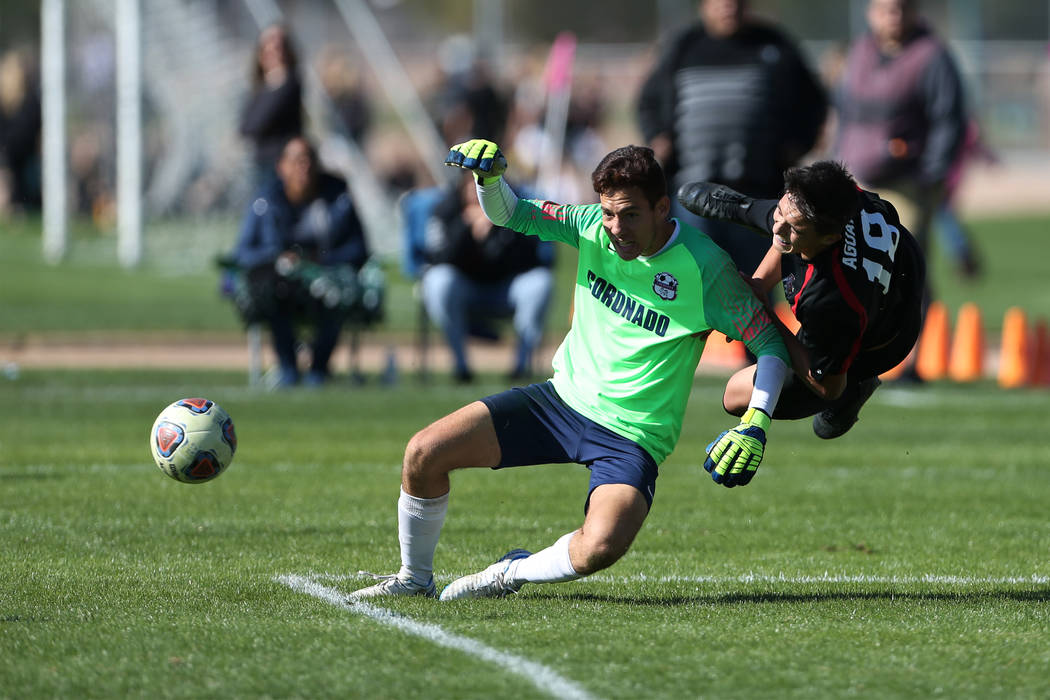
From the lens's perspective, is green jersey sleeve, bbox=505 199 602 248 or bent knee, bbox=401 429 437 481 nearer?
bent knee, bbox=401 429 437 481

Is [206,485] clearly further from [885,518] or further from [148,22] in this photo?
[148,22]

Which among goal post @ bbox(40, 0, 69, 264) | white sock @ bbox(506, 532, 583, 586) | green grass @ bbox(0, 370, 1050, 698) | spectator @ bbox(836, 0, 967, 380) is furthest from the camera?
goal post @ bbox(40, 0, 69, 264)

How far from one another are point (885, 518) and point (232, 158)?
19.6 meters

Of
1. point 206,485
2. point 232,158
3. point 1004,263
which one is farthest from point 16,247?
point 206,485

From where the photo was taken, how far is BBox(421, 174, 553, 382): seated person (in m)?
12.9

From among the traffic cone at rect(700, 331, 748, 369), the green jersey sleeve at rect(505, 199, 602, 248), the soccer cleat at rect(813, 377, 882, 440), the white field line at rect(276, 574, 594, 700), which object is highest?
the green jersey sleeve at rect(505, 199, 602, 248)

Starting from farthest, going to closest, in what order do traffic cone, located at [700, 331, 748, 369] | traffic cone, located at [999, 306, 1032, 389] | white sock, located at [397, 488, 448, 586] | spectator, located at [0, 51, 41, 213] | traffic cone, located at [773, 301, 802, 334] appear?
1. spectator, located at [0, 51, 41, 213]
2. traffic cone, located at [700, 331, 748, 369]
3. traffic cone, located at [999, 306, 1032, 389]
4. traffic cone, located at [773, 301, 802, 334]
5. white sock, located at [397, 488, 448, 586]

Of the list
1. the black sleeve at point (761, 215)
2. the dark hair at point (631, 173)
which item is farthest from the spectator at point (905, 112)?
the dark hair at point (631, 173)

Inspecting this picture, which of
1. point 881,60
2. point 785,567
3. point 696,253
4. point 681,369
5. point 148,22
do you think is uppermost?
point 148,22

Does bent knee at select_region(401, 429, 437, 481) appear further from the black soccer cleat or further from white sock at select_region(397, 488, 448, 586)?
the black soccer cleat

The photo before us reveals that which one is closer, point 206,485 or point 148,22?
point 206,485

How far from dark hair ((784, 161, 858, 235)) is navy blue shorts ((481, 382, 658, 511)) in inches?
41.1

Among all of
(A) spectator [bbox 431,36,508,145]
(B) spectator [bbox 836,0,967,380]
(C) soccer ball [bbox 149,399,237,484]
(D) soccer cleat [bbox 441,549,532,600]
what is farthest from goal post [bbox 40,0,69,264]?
(D) soccer cleat [bbox 441,549,532,600]

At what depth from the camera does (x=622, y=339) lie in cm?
614
